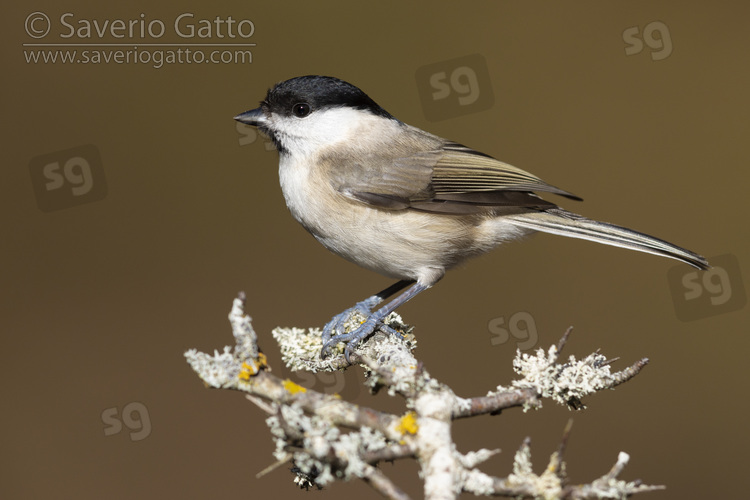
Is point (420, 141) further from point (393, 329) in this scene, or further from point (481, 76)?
point (481, 76)

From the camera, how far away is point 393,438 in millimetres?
1069

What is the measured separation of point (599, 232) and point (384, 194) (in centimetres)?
74

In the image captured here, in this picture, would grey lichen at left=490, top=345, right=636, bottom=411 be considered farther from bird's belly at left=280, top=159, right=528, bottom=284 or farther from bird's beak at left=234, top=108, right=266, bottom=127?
bird's beak at left=234, top=108, right=266, bottom=127

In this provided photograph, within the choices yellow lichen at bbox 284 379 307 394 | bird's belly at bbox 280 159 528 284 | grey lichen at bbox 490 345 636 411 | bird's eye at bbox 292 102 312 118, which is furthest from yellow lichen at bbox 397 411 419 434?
bird's eye at bbox 292 102 312 118

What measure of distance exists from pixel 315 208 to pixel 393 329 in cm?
52

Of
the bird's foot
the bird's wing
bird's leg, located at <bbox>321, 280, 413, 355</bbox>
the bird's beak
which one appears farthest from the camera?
the bird's beak

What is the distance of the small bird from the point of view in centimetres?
212

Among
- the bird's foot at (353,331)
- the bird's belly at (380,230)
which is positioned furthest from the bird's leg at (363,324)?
the bird's belly at (380,230)

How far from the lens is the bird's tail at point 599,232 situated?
1.94 m

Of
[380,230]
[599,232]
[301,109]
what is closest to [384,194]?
[380,230]

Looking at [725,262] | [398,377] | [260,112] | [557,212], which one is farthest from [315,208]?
[725,262]

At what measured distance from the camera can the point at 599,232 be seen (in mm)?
2043

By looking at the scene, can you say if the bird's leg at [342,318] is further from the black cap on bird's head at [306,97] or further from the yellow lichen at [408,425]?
the yellow lichen at [408,425]

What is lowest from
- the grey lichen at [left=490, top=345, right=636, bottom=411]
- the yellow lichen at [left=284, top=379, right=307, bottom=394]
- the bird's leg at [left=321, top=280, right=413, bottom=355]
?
the grey lichen at [left=490, top=345, right=636, bottom=411]
